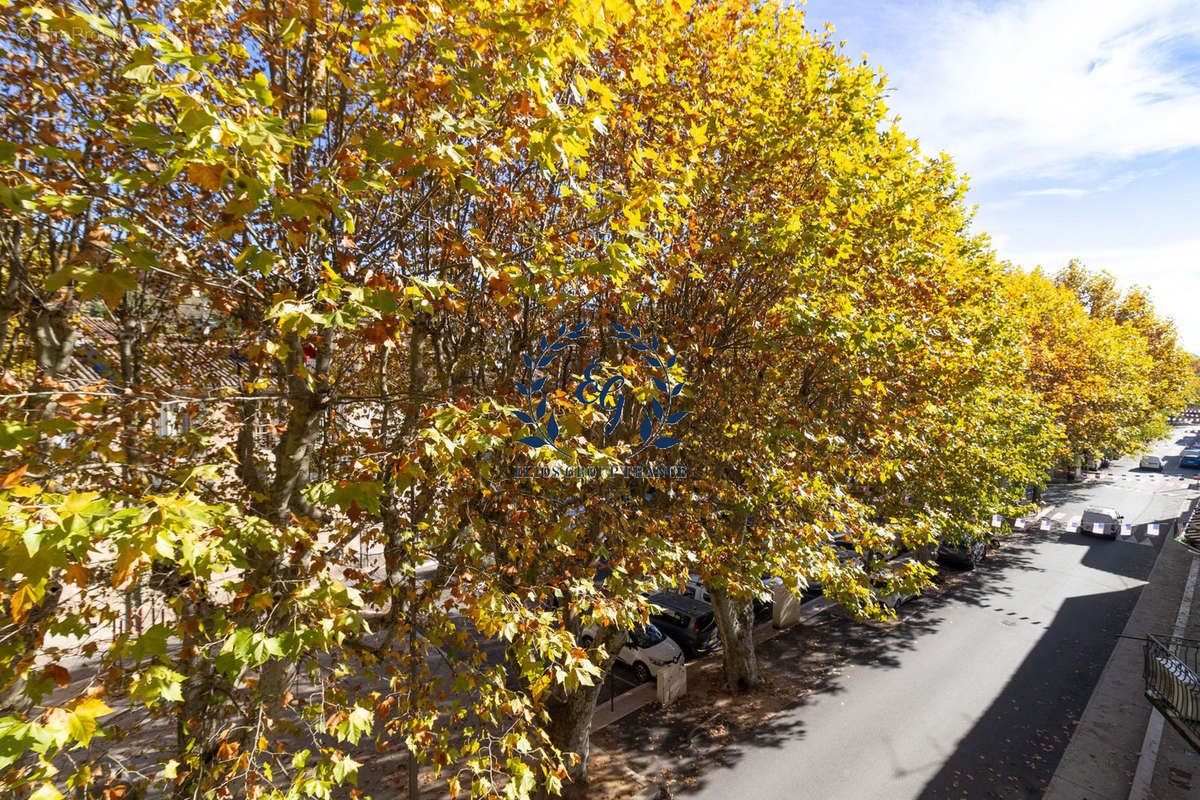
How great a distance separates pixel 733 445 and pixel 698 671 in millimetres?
7913

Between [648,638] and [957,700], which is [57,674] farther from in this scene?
[957,700]

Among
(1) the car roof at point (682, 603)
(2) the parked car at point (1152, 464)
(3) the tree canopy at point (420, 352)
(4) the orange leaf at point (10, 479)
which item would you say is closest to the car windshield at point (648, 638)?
(1) the car roof at point (682, 603)

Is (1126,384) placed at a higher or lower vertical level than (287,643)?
higher

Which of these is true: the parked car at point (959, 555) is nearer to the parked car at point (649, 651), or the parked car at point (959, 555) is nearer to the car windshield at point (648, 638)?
the parked car at point (649, 651)

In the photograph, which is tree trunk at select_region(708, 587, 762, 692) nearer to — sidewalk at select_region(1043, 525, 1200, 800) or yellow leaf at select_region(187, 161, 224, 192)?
sidewalk at select_region(1043, 525, 1200, 800)

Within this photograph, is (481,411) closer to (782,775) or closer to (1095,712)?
(782,775)

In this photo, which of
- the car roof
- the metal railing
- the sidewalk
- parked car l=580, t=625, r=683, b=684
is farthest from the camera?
the car roof

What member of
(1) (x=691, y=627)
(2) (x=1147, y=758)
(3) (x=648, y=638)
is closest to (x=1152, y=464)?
(2) (x=1147, y=758)

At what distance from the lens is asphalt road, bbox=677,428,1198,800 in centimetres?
973

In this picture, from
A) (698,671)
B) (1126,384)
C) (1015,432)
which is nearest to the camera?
(698,671)

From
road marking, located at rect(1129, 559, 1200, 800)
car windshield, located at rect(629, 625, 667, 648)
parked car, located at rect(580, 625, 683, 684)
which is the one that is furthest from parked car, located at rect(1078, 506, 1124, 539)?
car windshield, located at rect(629, 625, 667, 648)

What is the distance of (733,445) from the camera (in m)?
8.79

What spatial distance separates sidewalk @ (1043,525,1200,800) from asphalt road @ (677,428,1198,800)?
0.24 meters

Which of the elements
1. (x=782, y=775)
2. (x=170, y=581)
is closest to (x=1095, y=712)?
(x=782, y=775)
